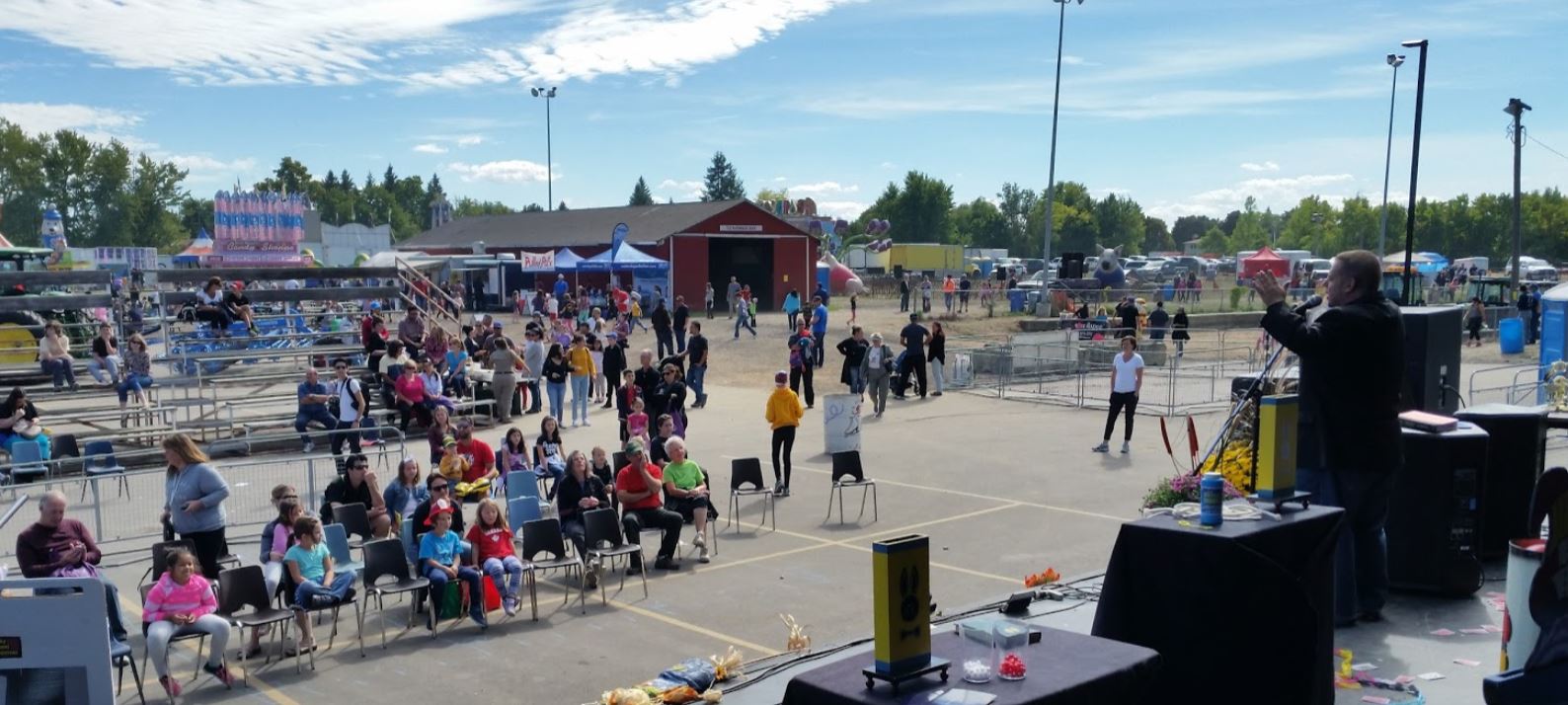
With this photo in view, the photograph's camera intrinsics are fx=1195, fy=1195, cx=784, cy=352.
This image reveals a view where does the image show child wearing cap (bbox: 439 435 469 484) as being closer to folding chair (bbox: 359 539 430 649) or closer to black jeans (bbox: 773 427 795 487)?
folding chair (bbox: 359 539 430 649)

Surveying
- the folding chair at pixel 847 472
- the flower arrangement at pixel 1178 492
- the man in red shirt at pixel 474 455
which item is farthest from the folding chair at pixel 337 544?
the flower arrangement at pixel 1178 492

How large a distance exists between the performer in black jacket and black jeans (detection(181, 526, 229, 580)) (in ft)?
28.0

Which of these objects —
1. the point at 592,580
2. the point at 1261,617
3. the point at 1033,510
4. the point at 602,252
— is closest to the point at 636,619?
the point at 592,580

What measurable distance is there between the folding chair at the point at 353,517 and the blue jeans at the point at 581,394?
Answer: 9.55 meters

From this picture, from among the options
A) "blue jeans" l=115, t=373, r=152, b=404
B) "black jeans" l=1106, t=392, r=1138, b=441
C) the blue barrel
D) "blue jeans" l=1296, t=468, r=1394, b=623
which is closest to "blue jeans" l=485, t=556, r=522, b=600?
"blue jeans" l=1296, t=468, r=1394, b=623

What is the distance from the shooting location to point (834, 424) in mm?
16234

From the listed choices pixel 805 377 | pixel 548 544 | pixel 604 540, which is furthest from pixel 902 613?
pixel 805 377

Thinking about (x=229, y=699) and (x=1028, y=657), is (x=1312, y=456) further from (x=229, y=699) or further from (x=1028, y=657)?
(x=229, y=699)

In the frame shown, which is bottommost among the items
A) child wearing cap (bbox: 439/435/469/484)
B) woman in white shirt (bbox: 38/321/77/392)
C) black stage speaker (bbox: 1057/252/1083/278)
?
child wearing cap (bbox: 439/435/469/484)

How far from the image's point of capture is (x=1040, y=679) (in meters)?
3.67

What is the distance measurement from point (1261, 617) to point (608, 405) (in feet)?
66.7

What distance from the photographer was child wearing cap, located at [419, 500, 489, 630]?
998 cm

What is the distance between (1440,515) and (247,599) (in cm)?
823

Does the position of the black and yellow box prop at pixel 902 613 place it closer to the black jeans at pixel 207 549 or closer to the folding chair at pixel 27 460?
the black jeans at pixel 207 549
